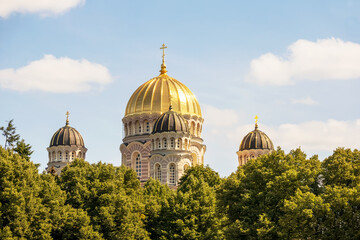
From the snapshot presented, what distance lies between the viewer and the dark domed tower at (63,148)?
94562 mm

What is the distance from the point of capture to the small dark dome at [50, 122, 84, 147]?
312 feet

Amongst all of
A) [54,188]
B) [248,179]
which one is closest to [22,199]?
[54,188]

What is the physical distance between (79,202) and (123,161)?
43.3 metres

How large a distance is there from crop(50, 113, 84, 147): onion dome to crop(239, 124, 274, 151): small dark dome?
24343mm

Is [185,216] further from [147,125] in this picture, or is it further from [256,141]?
[256,141]

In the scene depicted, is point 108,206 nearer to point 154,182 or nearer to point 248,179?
point 248,179

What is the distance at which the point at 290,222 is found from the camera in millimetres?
37250

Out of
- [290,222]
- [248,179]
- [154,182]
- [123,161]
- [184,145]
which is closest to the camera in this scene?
[290,222]

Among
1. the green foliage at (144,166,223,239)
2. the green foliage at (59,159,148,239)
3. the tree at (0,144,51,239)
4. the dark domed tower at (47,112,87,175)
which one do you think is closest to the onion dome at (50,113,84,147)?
the dark domed tower at (47,112,87,175)

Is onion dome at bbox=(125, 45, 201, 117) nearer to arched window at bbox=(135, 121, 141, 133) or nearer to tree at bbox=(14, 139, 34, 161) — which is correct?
arched window at bbox=(135, 121, 141, 133)

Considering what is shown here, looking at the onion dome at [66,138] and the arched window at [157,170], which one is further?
the onion dome at [66,138]

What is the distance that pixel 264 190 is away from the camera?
1656 inches

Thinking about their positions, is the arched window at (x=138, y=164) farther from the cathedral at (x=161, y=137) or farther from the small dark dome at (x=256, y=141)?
the small dark dome at (x=256, y=141)

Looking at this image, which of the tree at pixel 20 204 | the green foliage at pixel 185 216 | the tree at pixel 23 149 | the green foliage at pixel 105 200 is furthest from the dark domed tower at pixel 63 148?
the tree at pixel 20 204
